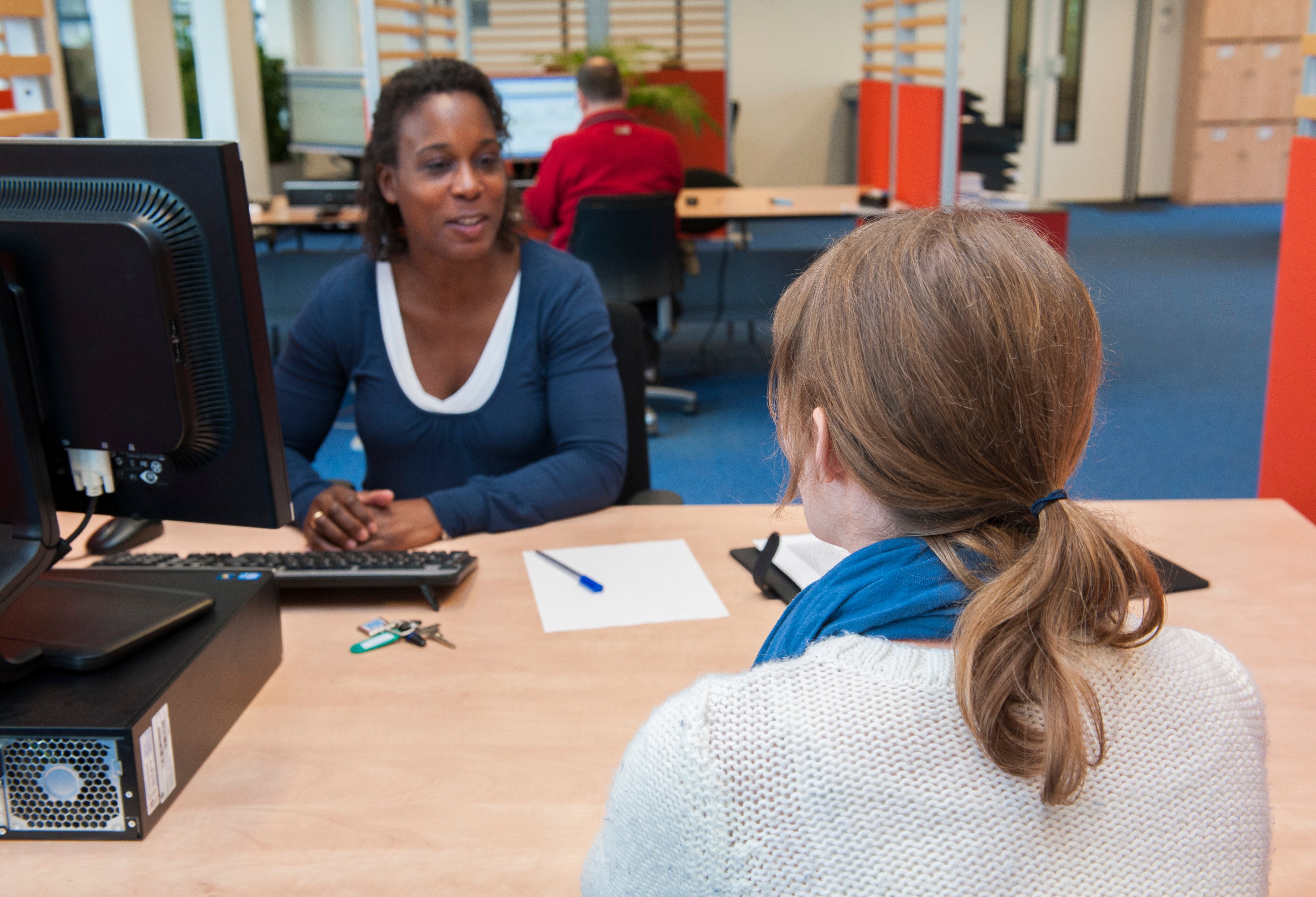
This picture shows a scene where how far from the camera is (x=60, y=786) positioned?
889 mm

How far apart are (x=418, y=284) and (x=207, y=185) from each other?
2.88ft

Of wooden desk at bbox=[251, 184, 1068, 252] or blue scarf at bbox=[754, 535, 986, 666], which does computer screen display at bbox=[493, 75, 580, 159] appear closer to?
wooden desk at bbox=[251, 184, 1068, 252]

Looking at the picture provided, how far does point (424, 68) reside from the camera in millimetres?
1816

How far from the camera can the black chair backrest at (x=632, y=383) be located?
187 centimetres

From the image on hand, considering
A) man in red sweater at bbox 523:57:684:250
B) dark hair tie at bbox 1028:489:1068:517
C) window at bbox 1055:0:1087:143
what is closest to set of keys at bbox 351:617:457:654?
dark hair tie at bbox 1028:489:1068:517

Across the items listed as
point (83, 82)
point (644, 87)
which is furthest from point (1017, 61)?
point (83, 82)

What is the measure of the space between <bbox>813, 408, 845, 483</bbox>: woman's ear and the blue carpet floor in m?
1.53

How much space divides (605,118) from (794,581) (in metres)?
3.32

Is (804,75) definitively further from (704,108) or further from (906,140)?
(906,140)

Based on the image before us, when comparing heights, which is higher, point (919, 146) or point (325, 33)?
point (325, 33)

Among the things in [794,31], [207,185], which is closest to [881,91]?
[794,31]

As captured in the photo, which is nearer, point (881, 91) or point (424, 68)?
point (424, 68)

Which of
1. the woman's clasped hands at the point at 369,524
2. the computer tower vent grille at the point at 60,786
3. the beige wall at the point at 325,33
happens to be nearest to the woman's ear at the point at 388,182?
the woman's clasped hands at the point at 369,524

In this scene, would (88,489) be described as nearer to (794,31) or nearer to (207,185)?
(207,185)
